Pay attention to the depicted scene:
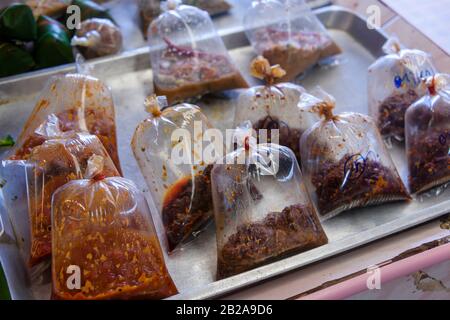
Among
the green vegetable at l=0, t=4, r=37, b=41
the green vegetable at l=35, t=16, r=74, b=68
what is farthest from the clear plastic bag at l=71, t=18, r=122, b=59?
the green vegetable at l=0, t=4, r=37, b=41

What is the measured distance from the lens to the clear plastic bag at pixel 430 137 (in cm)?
113

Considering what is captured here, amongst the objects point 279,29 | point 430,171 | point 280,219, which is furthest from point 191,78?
point 430,171

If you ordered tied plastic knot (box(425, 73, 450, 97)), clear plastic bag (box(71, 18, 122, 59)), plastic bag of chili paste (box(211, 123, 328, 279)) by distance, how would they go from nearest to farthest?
plastic bag of chili paste (box(211, 123, 328, 279)) → tied plastic knot (box(425, 73, 450, 97)) → clear plastic bag (box(71, 18, 122, 59))

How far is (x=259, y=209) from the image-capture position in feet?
3.36

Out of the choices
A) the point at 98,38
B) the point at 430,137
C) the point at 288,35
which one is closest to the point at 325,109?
the point at 430,137

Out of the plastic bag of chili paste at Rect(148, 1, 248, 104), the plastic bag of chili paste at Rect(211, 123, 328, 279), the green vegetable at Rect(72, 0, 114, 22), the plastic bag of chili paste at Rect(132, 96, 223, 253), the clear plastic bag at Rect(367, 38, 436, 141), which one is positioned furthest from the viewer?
the green vegetable at Rect(72, 0, 114, 22)

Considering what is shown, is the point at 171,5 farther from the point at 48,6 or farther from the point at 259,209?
the point at 259,209

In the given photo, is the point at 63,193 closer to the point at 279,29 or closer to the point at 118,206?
the point at 118,206

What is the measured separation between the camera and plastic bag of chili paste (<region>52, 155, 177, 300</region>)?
88 centimetres

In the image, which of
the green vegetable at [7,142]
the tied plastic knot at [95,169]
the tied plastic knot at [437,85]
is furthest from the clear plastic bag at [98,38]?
the tied plastic knot at [437,85]

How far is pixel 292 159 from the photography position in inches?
41.9

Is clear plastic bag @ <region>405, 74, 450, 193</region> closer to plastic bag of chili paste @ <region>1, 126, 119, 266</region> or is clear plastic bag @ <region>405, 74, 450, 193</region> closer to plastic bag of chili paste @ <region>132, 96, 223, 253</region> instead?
plastic bag of chili paste @ <region>132, 96, 223, 253</region>

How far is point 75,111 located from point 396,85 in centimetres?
88

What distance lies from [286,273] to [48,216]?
522mm
